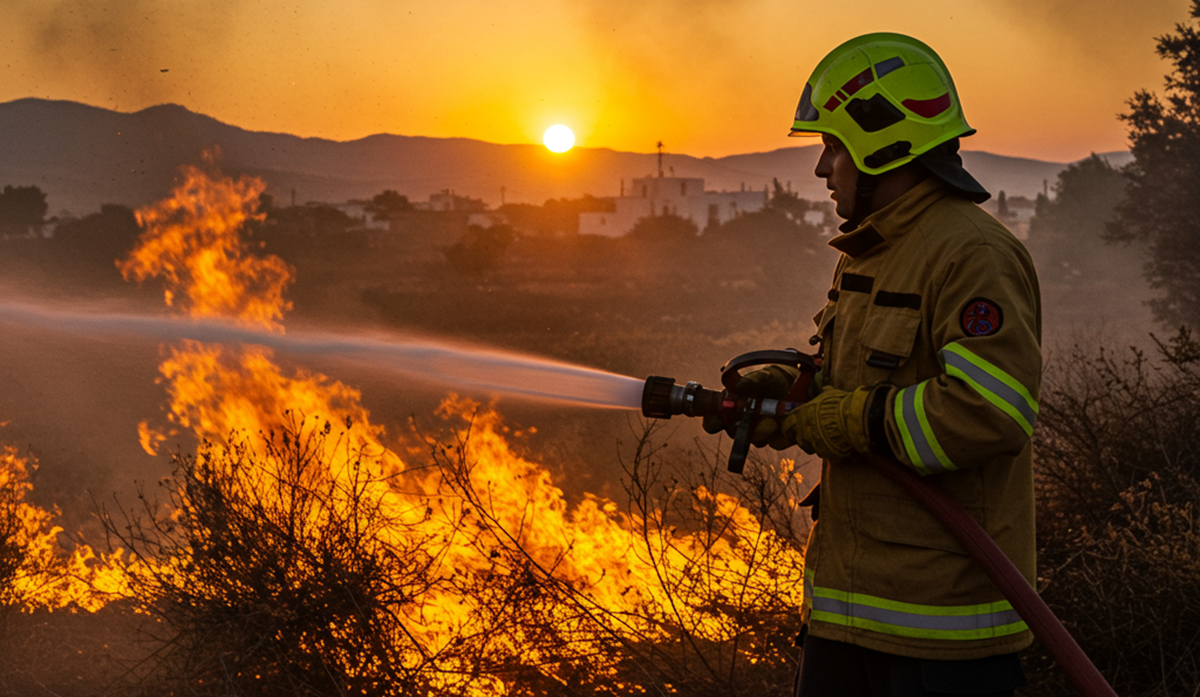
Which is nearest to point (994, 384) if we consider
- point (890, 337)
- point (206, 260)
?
point (890, 337)

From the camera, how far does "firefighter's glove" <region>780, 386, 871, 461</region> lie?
6.32 feet

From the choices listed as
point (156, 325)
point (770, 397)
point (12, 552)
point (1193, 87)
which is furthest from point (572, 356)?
point (770, 397)

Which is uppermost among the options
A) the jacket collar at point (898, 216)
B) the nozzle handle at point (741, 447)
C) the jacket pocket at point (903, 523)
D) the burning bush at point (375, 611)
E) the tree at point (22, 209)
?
the tree at point (22, 209)

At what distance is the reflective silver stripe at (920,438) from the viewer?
5.93 feet

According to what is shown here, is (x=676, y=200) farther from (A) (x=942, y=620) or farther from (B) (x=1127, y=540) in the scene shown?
(A) (x=942, y=620)

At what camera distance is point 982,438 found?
1.78 m

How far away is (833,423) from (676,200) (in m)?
68.2

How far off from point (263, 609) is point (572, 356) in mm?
24679

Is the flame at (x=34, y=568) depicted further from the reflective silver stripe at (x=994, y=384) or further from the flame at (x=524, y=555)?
the reflective silver stripe at (x=994, y=384)

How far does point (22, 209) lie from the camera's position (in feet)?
99.6

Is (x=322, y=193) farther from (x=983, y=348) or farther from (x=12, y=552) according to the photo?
(x=983, y=348)

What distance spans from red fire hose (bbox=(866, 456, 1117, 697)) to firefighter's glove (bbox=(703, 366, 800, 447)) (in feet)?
1.64

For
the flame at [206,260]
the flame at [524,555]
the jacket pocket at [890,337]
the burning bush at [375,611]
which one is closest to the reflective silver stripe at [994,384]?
the jacket pocket at [890,337]

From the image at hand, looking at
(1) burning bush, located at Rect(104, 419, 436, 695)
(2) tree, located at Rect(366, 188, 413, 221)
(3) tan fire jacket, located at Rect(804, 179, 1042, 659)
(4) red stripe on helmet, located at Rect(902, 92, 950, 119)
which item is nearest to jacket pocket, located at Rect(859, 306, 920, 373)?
(3) tan fire jacket, located at Rect(804, 179, 1042, 659)
